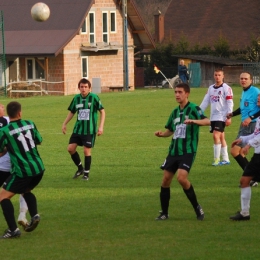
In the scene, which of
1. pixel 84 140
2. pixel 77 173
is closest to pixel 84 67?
pixel 77 173

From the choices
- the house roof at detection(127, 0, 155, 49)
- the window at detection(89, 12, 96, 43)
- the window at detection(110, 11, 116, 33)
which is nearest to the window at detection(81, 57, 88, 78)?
the window at detection(89, 12, 96, 43)

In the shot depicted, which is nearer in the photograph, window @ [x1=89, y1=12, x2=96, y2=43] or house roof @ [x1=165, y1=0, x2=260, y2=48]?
window @ [x1=89, y1=12, x2=96, y2=43]

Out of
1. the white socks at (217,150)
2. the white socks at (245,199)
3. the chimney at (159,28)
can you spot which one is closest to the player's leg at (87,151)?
the white socks at (217,150)

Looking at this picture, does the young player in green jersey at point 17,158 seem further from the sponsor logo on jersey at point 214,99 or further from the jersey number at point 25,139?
the sponsor logo on jersey at point 214,99

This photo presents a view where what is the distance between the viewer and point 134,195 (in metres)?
12.5

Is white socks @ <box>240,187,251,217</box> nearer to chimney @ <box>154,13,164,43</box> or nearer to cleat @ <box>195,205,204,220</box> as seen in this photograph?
cleat @ <box>195,205,204,220</box>

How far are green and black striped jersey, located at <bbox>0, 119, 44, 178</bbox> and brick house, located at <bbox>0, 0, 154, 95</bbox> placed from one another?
4005 cm

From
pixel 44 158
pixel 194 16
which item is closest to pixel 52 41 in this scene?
pixel 194 16

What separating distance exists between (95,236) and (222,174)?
5781 mm

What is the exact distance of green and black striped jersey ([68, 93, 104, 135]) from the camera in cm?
1453

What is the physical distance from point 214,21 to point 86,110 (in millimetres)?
61313

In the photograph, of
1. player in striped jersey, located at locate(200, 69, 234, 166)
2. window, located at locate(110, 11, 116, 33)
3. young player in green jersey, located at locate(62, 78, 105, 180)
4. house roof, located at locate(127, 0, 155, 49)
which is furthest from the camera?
window, located at locate(110, 11, 116, 33)

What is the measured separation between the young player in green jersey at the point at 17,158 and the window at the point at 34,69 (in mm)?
44159

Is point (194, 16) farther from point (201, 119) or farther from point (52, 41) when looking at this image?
point (201, 119)
